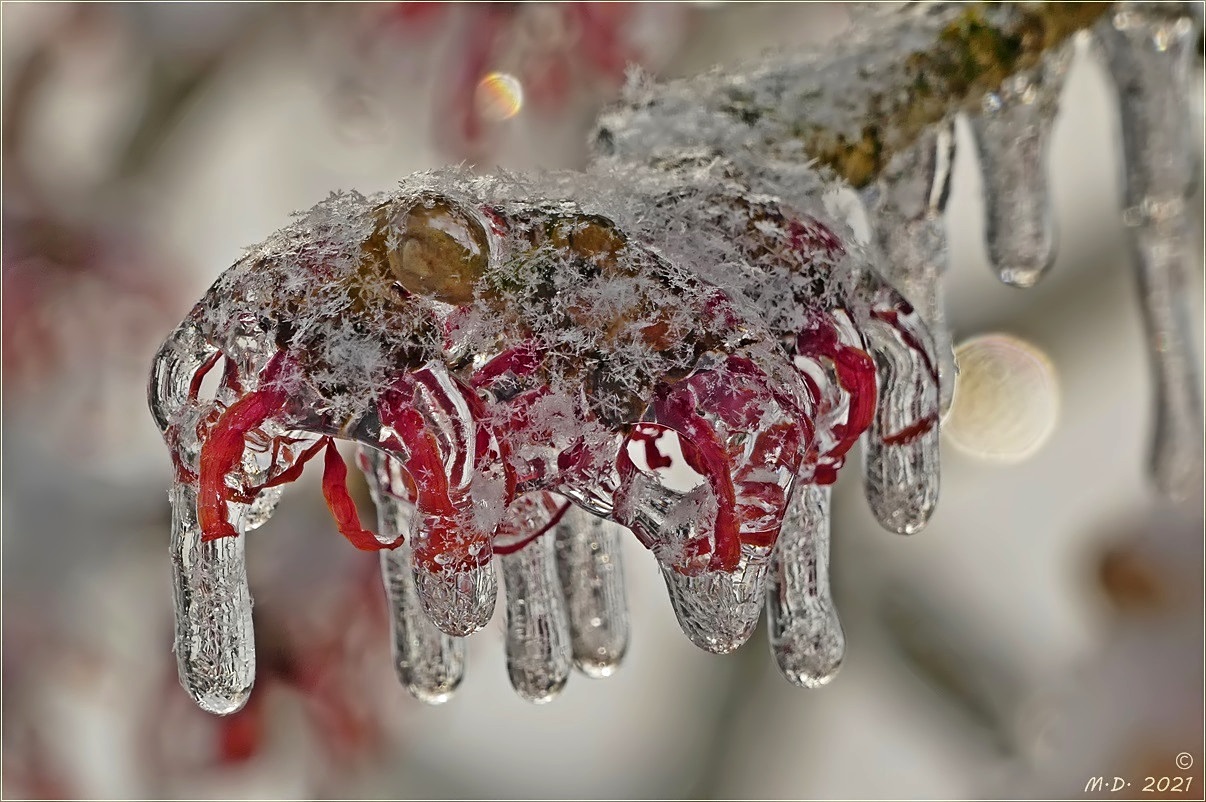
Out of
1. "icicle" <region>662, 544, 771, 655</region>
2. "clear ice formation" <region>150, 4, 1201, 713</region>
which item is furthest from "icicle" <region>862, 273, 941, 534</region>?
"icicle" <region>662, 544, 771, 655</region>

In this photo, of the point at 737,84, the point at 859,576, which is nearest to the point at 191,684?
the point at 737,84

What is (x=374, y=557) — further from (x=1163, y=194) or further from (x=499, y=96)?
(x=1163, y=194)

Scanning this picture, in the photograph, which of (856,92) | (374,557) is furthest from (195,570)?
(374,557)

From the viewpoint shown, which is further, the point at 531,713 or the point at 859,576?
the point at 531,713

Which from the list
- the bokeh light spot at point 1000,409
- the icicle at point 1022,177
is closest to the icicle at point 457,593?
the icicle at point 1022,177

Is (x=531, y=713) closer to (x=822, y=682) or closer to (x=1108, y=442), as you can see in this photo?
(x=1108, y=442)

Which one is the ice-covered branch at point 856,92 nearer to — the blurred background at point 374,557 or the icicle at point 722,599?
the icicle at point 722,599
